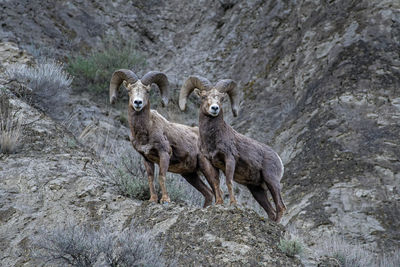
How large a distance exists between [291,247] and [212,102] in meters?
2.17

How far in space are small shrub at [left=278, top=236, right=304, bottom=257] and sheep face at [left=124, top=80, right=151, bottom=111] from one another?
2.74m

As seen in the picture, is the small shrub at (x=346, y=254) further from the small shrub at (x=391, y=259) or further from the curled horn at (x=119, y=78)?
the curled horn at (x=119, y=78)

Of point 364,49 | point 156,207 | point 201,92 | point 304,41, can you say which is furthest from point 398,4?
point 156,207

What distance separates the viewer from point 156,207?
25.4 feet

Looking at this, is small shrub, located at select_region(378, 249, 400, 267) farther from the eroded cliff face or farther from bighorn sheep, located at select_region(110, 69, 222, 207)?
bighorn sheep, located at select_region(110, 69, 222, 207)

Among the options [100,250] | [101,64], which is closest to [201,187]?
[100,250]

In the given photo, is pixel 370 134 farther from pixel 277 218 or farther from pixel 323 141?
pixel 277 218

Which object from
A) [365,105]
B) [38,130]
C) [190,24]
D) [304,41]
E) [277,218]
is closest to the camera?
[277,218]

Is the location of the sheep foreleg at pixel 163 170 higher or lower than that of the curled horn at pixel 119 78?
lower

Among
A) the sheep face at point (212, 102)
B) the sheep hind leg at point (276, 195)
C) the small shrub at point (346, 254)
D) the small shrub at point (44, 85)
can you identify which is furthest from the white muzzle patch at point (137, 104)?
the small shrub at point (44, 85)

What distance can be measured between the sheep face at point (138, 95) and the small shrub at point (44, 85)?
4296 millimetres

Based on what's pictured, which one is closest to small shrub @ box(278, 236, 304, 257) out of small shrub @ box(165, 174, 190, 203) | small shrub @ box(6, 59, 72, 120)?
small shrub @ box(165, 174, 190, 203)

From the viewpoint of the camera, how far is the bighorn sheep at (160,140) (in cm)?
775

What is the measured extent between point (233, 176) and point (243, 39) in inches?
350
